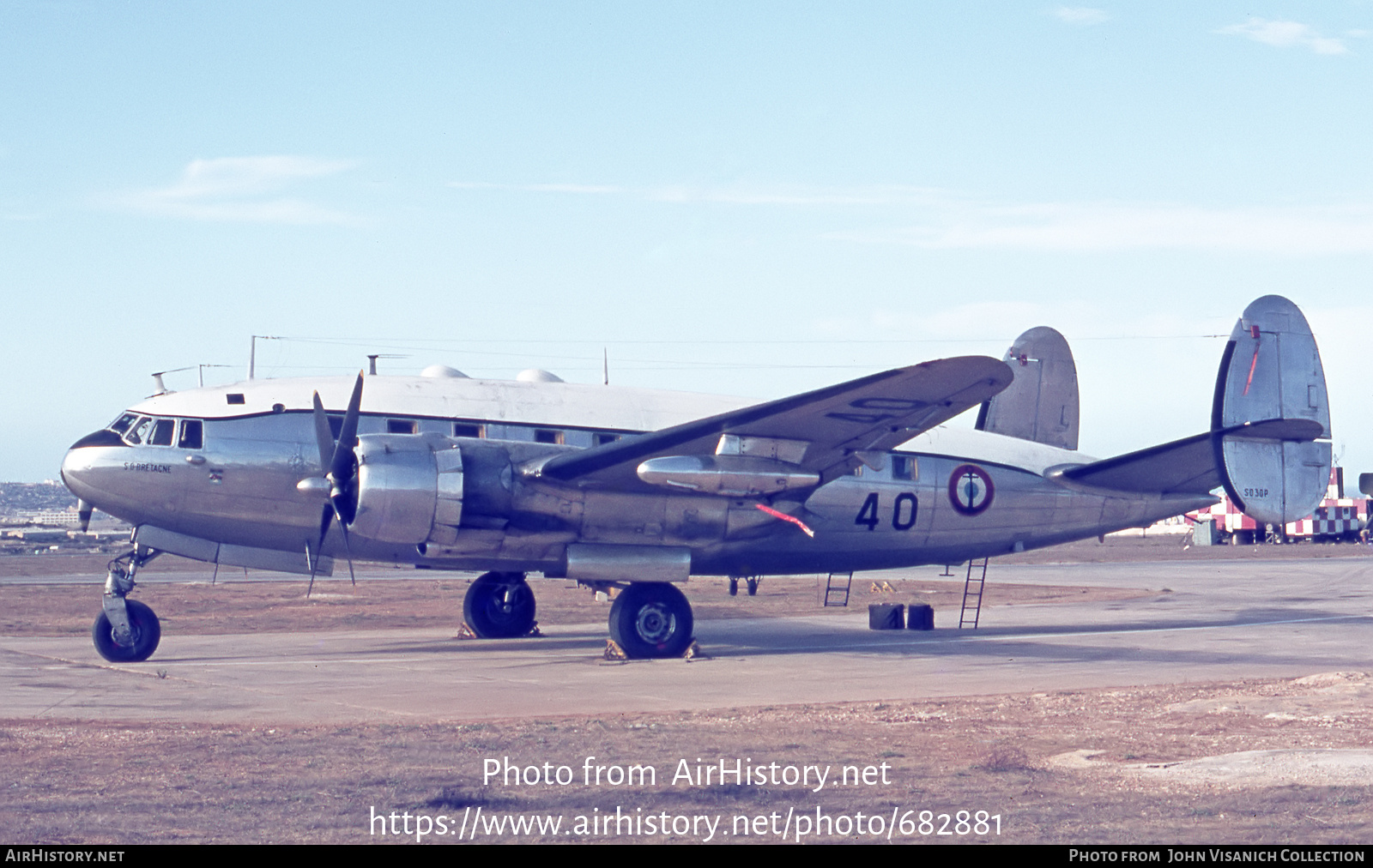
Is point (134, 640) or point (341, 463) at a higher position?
point (341, 463)

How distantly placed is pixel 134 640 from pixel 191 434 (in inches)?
110

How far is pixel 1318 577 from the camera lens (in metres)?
36.2

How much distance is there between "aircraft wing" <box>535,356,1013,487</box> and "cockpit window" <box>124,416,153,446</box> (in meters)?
5.47

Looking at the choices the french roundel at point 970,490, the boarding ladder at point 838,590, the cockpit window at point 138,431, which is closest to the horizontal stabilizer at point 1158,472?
the french roundel at point 970,490

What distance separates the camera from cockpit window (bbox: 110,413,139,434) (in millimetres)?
16797

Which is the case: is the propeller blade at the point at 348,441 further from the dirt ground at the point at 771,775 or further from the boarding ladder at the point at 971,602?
the boarding ladder at the point at 971,602

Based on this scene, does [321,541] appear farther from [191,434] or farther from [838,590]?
[838,590]

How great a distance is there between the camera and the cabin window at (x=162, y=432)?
16.4 m

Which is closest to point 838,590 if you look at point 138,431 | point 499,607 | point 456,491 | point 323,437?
point 499,607

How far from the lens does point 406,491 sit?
48.6 ft

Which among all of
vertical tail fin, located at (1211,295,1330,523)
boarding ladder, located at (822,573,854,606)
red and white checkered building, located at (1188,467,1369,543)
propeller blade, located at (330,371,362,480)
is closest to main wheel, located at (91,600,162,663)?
propeller blade, located at (330,371,362,480)

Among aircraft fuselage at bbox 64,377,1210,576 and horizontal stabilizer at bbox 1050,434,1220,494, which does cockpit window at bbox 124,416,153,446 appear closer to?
aircraft fuselage at bbox 64,377,1210,576

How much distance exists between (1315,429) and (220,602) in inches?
954

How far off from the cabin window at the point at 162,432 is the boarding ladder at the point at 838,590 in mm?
12362
